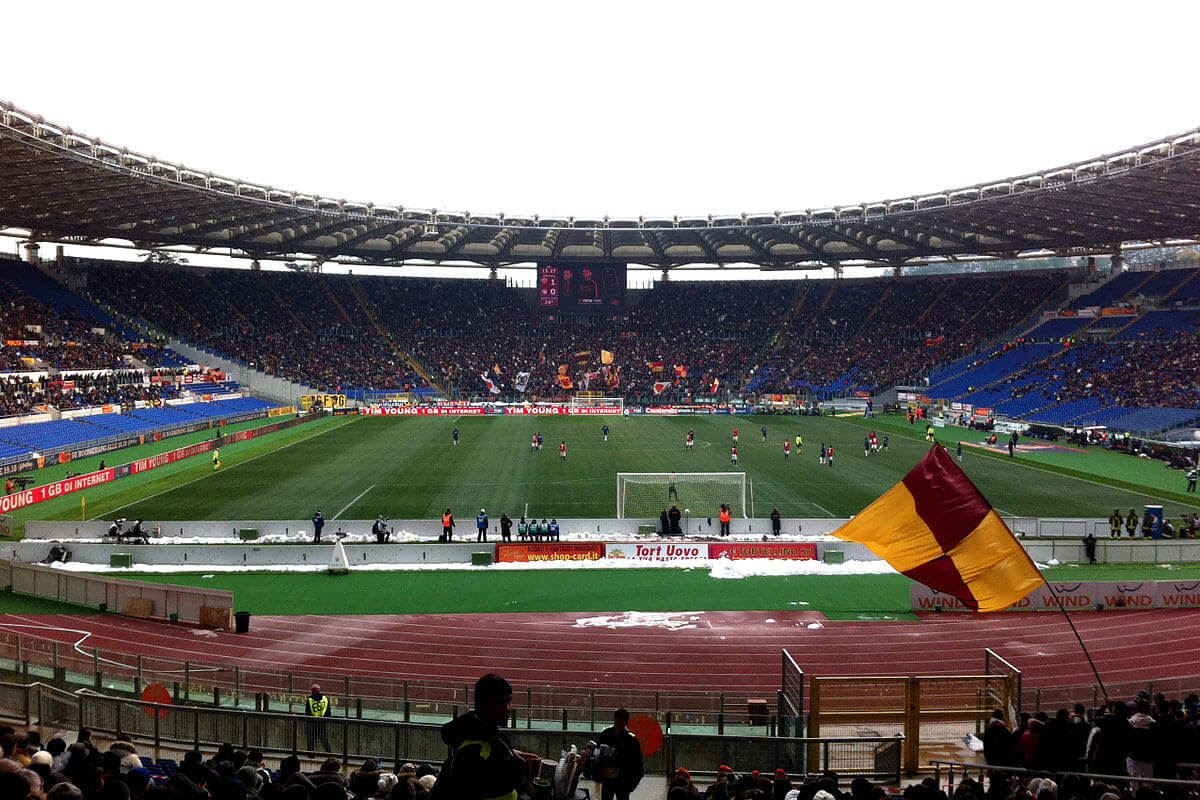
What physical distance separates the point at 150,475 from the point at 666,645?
97.3ft

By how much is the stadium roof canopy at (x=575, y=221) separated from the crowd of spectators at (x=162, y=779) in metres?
38.1

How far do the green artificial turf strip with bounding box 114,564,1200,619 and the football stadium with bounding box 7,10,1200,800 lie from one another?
17 cm

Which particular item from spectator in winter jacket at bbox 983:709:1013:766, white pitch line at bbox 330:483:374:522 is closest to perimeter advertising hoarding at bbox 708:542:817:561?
white pitch line at bbox 330:483:374:522

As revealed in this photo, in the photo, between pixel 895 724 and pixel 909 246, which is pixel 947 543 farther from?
pixel 909 246

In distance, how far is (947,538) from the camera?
31.3 feet

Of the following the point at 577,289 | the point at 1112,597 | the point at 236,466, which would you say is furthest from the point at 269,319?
the point at 1112,597

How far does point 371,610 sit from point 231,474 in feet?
68.2

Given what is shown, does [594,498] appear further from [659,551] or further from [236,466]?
[236,466]

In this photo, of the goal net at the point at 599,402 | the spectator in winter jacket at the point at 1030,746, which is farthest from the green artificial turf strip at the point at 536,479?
the spectator in winter jacket at the point at 1030,746

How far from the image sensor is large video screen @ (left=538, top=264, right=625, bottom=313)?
81.3 metres

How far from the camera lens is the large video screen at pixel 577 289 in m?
81.3

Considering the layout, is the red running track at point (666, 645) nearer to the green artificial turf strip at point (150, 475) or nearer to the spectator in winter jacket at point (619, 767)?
the spectator in winter jacket at point (619, 767)

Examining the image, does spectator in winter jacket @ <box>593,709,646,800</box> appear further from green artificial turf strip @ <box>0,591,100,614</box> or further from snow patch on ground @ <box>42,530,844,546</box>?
snow patch on ground @ <box>42,530,844,546</box>

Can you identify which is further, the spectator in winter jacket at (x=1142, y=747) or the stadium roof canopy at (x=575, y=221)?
the stadium roof canopy at (x=575, y=221)
